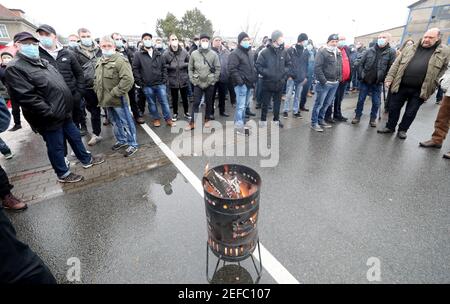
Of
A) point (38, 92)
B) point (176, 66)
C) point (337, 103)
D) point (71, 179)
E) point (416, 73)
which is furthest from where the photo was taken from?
point (337, 103)

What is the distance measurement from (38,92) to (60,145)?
86 cm

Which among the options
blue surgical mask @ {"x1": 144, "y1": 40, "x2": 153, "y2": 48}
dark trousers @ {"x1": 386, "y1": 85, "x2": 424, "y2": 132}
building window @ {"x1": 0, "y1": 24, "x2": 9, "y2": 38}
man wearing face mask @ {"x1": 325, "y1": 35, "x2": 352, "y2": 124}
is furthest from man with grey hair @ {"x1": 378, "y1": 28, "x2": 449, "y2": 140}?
building window @ {"x1": 0, "y1": 24, "x2": 9, "y2": 38}

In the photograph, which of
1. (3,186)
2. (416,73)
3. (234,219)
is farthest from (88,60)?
(416,73)

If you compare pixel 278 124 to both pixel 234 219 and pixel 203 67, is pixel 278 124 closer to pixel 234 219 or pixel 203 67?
pixel 203 67

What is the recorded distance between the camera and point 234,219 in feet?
6.31

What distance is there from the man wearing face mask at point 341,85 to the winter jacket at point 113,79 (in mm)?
5273

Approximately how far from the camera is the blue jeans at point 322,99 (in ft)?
19.1

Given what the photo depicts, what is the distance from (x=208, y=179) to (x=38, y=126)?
9.70 ft

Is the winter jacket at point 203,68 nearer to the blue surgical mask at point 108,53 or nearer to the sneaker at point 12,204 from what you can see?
the blue surgical mask at point 108,53

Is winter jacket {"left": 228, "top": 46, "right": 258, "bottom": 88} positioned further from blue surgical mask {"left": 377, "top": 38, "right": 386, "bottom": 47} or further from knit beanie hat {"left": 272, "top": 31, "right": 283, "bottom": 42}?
blue surgical mask {"left": 377, "top": 38, "right": 386, "bottom": 47}

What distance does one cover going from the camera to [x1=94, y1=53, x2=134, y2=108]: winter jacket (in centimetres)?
439

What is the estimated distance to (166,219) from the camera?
3.12m
